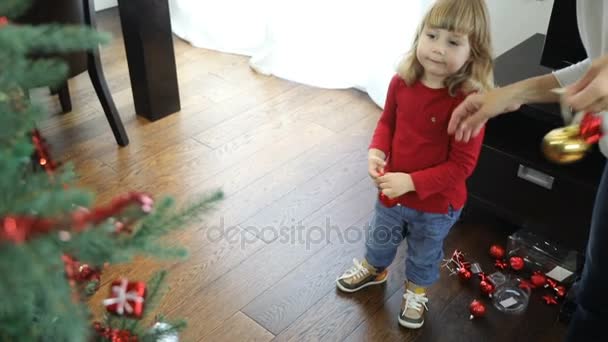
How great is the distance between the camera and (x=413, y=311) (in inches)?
59.6

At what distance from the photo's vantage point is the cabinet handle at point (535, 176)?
1651 mm

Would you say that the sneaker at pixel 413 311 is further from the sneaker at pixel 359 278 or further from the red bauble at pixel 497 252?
the red bauble at pixel 497 252

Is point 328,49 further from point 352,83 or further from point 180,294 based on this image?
point 180,294

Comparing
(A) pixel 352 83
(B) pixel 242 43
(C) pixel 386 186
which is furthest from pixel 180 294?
(B) pixel 242 43

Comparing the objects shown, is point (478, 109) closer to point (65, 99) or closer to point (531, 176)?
point (531, 176)

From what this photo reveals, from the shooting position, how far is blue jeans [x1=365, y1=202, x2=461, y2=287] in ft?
4.55

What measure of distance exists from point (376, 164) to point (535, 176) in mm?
606

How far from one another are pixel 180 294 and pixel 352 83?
141cm

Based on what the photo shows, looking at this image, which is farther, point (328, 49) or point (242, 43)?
point (242, 43)

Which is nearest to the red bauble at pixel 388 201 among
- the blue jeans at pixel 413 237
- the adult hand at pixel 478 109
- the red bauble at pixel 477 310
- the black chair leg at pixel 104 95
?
the blue jeans at pixel 413 237

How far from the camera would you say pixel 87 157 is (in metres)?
2.12

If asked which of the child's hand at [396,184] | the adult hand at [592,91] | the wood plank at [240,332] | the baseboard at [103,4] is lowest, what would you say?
the wood plank at [240,332]

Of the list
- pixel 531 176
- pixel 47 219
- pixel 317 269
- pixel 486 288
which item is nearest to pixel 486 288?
pixel 486 288

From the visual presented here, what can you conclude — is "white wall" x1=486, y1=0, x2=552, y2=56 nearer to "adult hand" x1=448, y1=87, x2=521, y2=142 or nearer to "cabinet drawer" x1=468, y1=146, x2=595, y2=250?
"cabinet drawer" x1=468, y1=146, x2=595, y2=250
